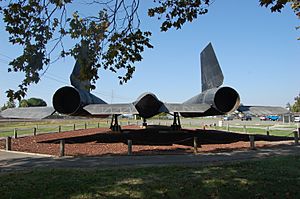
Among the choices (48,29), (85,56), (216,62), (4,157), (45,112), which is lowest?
(4,157)

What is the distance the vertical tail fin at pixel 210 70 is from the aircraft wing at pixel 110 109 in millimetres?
6412

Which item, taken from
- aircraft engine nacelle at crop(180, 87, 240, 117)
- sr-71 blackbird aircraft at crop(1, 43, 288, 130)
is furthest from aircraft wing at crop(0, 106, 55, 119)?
aircraft engine nacelle at crop(180, 87, 240, 117)

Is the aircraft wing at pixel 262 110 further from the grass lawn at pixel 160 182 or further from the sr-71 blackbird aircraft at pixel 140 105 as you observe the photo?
the grass lawn at pixel 160 182

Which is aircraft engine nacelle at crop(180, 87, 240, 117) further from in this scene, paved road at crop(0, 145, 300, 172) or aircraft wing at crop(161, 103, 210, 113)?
paved road at crop(0, 145, 300, 172)

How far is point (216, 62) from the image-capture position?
19.8 metres

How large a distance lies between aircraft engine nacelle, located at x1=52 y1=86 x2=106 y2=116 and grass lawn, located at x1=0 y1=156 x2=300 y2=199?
818cm

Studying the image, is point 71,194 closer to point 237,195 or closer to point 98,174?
point 98,174

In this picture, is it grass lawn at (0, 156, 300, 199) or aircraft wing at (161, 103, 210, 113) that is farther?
aircraft wing at (161, 103, 210, 113)

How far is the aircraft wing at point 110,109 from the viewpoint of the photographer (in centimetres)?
1545

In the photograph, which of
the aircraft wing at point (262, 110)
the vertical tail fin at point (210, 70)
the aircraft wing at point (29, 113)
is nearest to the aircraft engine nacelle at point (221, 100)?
the aircraft wing at point (262, 110)

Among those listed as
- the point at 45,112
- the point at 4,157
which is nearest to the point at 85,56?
the point at 4,157

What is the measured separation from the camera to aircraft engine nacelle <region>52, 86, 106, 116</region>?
16156 millimetres

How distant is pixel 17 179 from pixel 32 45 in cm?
363

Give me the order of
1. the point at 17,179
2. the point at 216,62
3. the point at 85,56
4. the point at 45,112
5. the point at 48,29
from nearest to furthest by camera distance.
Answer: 1. the point at 48,29
2. the point at 85,56
3. the point at 17,179
4. the point at 45,112
5. the point at 216,62
